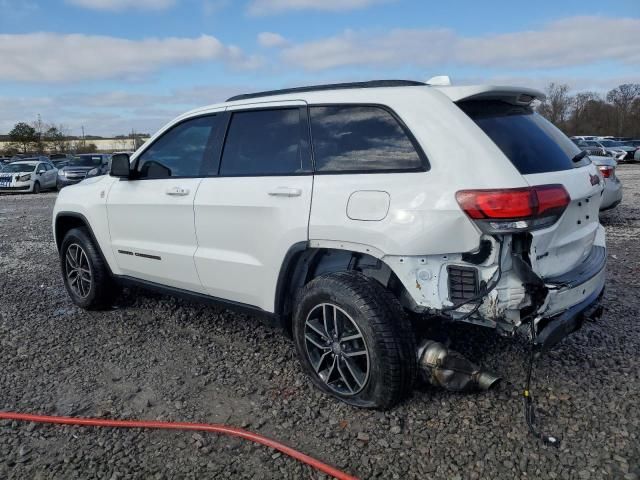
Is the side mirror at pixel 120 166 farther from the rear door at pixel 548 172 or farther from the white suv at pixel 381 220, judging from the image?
the rear door at pixel 548 172

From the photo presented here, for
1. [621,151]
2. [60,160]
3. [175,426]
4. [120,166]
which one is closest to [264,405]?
[175,426]

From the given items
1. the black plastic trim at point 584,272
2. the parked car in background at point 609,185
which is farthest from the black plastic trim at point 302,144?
the parked car in background at point 609,185

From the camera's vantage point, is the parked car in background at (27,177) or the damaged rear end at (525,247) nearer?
the damaged rear end at (525,247)

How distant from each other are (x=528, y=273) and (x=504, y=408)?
892mm

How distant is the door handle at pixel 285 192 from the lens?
3221 mm

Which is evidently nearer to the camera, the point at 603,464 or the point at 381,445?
the point at 603,464

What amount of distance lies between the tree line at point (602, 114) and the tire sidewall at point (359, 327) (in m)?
59.1

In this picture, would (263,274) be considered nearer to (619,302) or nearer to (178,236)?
(178,236)

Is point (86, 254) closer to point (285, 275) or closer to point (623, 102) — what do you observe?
point (285, 275)

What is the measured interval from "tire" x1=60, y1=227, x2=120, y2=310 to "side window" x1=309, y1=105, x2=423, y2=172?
2590 millimetres

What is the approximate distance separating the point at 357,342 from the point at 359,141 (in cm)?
115

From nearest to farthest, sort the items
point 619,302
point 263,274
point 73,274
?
point 263,274, point 619,302, point 73,274

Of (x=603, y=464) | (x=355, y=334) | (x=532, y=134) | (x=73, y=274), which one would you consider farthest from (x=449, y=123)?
(x=73, y=274)

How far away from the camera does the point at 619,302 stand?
4.74 meters
